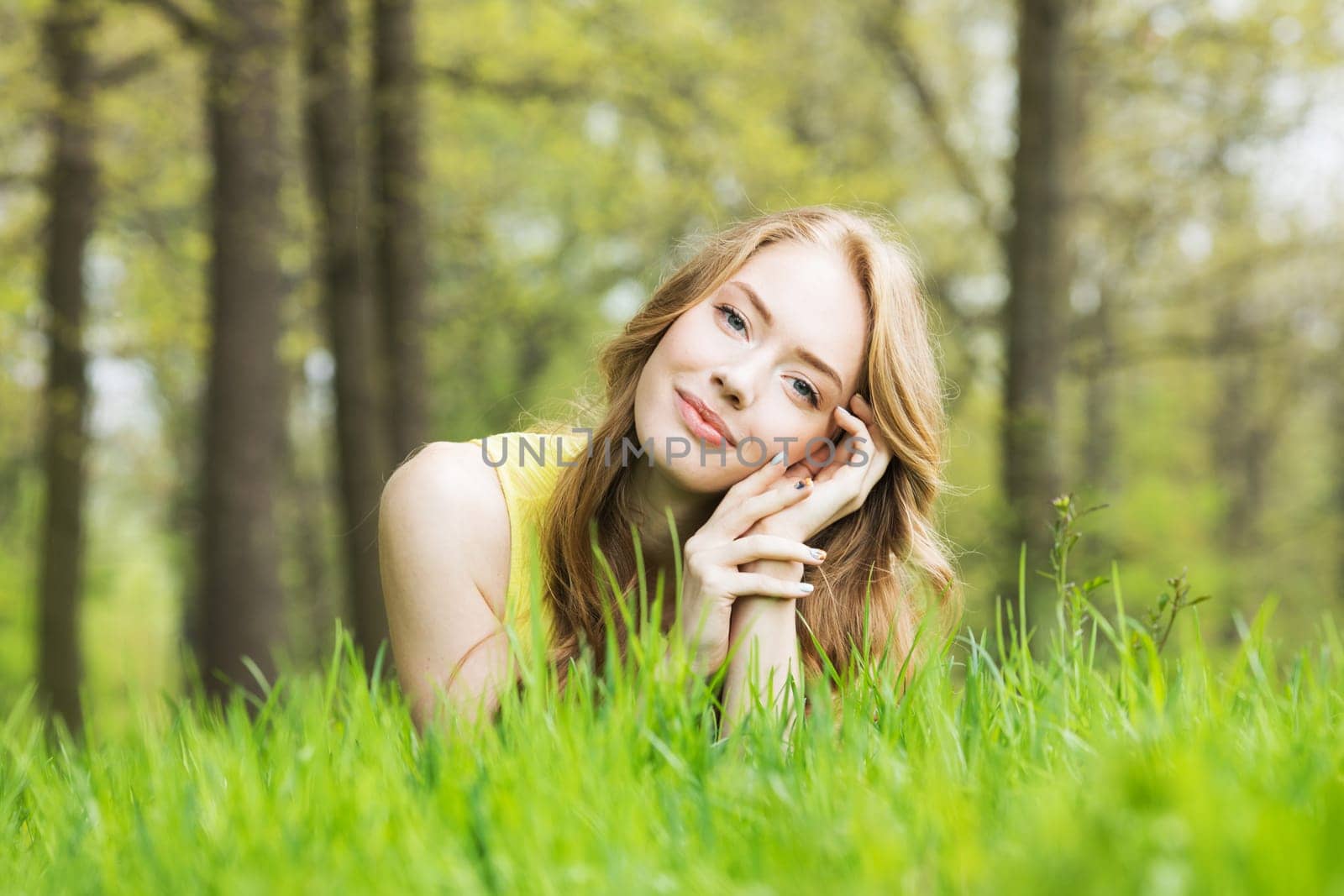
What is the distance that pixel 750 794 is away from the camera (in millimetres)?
1423

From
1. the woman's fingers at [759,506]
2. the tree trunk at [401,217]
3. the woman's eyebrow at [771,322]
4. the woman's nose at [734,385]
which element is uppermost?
the tree trunk at [401,217]

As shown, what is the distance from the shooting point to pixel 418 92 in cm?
869

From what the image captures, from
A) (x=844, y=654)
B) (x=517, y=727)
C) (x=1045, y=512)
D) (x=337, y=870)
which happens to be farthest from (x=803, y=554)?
(x=1045, y=512)

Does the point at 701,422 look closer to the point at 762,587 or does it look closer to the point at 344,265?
the point at 762,587

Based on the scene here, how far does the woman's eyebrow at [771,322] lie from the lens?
2605mm

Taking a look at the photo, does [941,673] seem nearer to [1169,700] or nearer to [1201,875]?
[1169,700]

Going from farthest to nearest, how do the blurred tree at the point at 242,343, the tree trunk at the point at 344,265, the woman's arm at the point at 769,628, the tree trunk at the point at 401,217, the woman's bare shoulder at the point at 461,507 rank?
the tree trunk at the point at 401,217 < the tree trunk at the point at 344,265 < the blurred tree at the point at 242,343 < the woman's bare shoulder at the point at 461,507 < the woman's arm at the point at 769,628

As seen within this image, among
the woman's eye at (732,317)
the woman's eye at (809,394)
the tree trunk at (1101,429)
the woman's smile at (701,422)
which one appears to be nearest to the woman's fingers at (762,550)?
the woman's smile at (701,422)

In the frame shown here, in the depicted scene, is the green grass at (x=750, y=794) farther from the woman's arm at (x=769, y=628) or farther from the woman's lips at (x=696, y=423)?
the woman's lips at (x=696, y=423)

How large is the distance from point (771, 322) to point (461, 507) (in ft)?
2.67

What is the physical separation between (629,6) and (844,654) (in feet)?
29.4

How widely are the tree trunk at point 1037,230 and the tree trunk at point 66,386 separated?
7.40 meters
